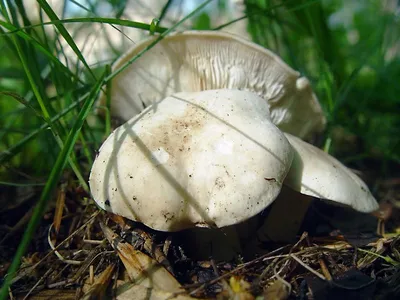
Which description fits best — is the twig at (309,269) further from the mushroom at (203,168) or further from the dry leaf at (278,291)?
the mushroom at (203,168)

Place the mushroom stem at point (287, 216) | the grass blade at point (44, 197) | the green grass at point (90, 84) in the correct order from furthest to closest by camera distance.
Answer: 1. the mushroom stem at point (287, 216)
2. the green grass at point (90, 84)
3. the grass blade at point (44, 197)

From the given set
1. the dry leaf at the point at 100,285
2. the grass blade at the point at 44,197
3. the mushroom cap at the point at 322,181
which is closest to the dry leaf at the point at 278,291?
the mushroom cap at the point at 322,181

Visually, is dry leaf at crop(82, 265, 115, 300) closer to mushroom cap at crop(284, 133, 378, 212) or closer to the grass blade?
the grass blade

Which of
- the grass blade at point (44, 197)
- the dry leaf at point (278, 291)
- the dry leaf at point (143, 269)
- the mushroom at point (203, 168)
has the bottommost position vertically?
the dry leaf at point (278, 291)

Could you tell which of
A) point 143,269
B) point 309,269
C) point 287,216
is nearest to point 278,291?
point 309,269

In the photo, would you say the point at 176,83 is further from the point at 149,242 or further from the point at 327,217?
the point at 327,217

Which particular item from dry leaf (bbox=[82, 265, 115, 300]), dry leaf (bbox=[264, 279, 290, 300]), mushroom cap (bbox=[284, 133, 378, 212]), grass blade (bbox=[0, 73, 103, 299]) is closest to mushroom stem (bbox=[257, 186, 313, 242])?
mushroom cap (bbox=[284, 133, 378, 212])

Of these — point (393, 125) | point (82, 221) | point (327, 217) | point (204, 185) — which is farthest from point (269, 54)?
point (393, 125)
